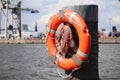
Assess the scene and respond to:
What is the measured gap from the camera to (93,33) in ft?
36.9

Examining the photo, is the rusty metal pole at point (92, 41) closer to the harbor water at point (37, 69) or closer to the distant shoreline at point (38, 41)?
the harbor water at point (37, 69)

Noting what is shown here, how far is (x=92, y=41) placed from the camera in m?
11.2

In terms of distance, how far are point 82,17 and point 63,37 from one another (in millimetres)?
1201

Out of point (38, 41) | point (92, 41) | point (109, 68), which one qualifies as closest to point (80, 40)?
point (92, 41)

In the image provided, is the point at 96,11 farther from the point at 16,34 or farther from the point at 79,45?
the point at 16,34

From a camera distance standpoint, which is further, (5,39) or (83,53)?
(5,39)

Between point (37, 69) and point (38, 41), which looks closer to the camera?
point (37, 69)

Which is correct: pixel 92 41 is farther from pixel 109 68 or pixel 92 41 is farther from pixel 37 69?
pixel 37 69

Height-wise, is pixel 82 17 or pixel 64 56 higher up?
pixel 82 17

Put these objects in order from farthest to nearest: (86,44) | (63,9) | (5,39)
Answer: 1. (5,39)
2. (63,9)
3. (86,44)

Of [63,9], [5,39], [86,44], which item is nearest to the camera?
[86,44]

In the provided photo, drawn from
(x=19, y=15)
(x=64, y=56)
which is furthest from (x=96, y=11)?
(x=19, y=15)

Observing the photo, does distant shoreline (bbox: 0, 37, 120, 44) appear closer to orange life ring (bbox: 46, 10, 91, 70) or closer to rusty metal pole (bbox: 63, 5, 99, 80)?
orange life ring (bbox: 46, 10, 91, 70)

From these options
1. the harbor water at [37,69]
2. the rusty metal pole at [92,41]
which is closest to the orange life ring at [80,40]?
the rusty metal pole at [92,41]
